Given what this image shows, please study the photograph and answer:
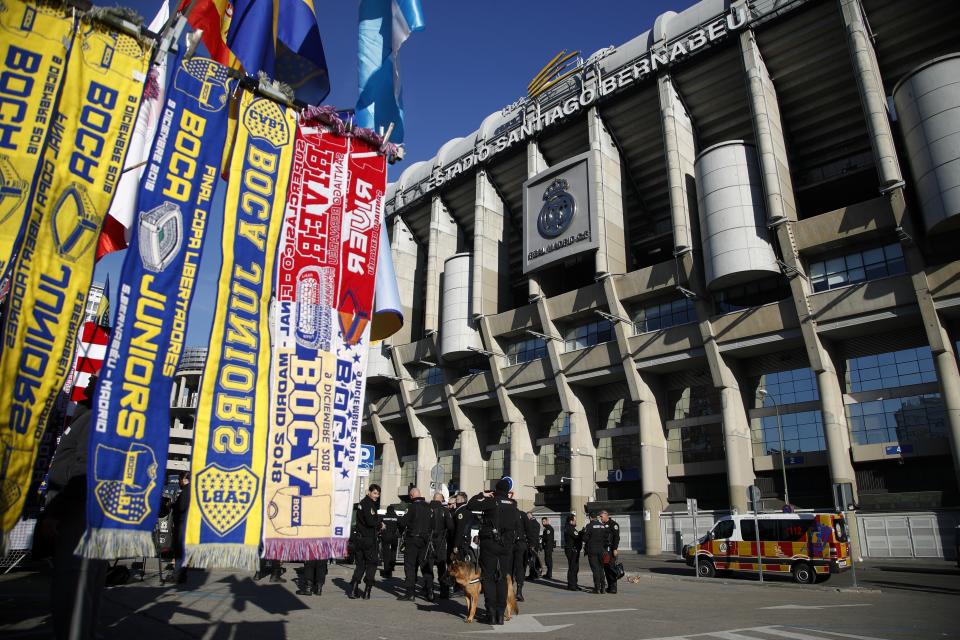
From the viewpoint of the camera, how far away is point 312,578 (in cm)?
1080

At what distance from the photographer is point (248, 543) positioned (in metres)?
5.27

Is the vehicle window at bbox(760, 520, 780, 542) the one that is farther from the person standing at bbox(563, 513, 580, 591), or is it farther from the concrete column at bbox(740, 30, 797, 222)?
the concrete column at bbox(740, 30, 797, 222)

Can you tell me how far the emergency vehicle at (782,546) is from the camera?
56.3 feet

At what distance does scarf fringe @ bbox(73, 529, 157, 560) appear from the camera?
172 inches

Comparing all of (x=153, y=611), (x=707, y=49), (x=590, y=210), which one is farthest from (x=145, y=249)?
(x=707, y=49)

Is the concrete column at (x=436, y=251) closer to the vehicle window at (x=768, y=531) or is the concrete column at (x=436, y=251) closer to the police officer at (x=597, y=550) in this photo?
the vehicle window at (x=768, y=531)

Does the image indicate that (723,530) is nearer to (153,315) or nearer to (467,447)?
(153,315)

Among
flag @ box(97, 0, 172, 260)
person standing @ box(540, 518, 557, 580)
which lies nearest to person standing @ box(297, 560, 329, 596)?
flag @ box(97, 0, 172, 260)

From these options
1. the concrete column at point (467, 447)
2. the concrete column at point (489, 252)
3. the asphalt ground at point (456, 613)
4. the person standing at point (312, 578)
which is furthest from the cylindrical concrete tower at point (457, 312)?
the person standing at point (312, 578)

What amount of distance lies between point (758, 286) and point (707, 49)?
1318cm

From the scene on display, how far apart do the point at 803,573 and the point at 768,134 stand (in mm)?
20835

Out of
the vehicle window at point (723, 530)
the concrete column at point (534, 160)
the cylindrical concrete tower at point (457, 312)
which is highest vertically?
the concrete column at point (534, 160)

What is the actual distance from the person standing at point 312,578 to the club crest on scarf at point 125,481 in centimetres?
634

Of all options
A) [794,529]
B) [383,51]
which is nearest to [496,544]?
[383,51]
